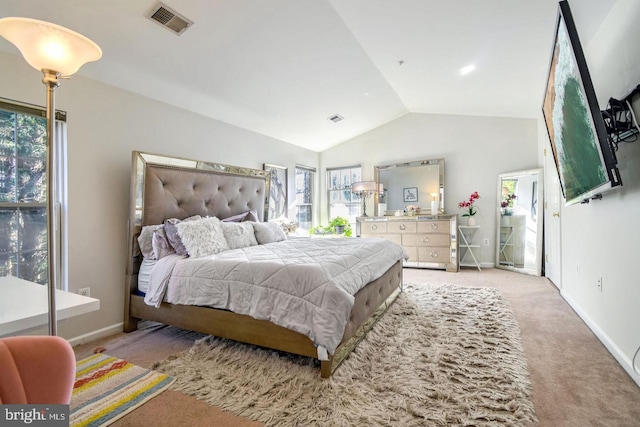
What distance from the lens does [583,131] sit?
69.0 inches

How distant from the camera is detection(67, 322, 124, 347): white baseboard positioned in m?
2.30

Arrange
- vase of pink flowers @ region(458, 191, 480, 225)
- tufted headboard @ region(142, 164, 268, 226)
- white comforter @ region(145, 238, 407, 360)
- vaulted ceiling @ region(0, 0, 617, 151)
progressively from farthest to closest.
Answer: vase of pink flowers @ region(458, 191, 480, 225) < tufted headboard @ region(142, 164, 268, 226) < vaulted ceiling @ region(0, 0, 617, 151) < white comforter @ region(145, 238, 407, 360)

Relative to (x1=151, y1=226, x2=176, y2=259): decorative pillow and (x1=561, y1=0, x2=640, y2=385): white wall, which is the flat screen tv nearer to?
(x1=561, y1=0, x2=640, y2=385): white wall

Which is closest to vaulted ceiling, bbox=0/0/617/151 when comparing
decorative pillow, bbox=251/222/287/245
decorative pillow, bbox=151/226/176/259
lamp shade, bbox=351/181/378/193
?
decorative pillow, bbox=151/226/176/259

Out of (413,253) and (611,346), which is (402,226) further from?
(611,346)

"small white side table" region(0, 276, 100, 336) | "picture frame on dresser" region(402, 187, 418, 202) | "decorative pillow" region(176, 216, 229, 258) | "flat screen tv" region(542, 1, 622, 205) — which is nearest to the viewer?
"small white side table" region(0, 276, 100, 336)

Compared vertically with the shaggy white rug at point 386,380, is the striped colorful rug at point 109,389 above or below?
below

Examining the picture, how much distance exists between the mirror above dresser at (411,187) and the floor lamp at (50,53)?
4968mm

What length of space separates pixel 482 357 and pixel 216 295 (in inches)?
74.0

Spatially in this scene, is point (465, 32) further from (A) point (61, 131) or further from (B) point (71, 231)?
(B) point (71, 231)

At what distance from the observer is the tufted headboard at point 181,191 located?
101 inches

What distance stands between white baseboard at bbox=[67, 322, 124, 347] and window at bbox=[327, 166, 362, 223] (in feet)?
14.0

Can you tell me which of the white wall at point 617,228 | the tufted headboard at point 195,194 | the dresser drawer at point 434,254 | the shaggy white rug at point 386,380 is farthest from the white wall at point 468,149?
the shaggy white rug at point 386,380

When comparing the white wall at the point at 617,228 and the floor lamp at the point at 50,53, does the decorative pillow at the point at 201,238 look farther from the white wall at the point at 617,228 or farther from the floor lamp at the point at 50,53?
the white wall at the point at 617,228
